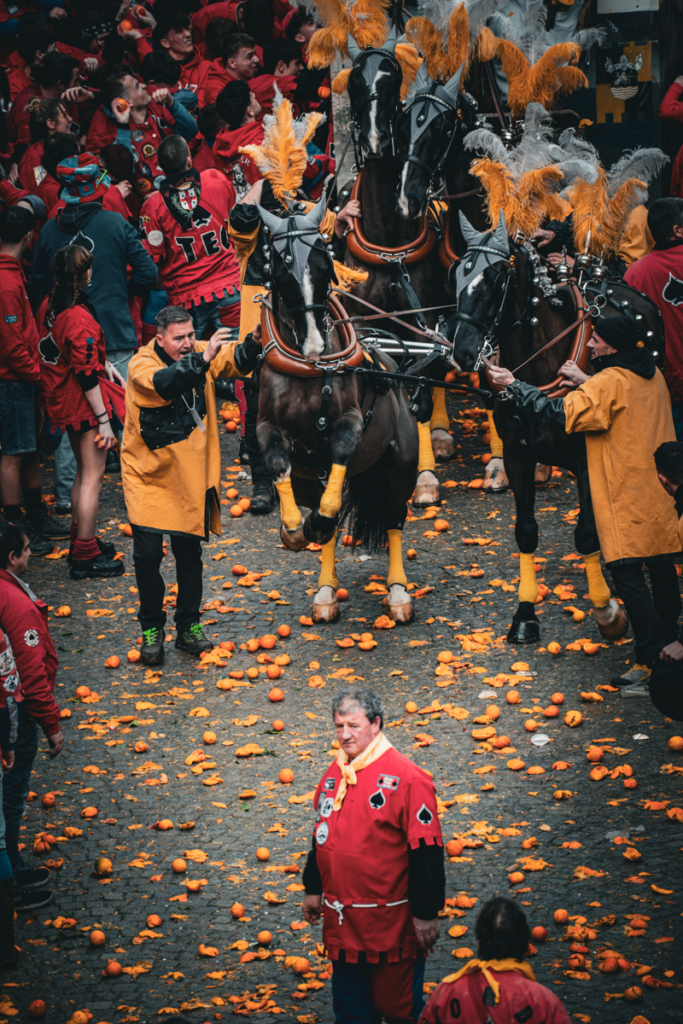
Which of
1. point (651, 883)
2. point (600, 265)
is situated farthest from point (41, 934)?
point (600, 265)

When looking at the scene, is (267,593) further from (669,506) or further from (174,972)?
(174,972)

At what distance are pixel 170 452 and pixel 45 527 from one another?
3.17 m

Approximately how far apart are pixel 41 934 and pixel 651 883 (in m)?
2.99

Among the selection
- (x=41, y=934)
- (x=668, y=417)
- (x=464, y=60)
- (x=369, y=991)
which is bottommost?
(x=41, y=934)

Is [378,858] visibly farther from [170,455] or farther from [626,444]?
[170,455]

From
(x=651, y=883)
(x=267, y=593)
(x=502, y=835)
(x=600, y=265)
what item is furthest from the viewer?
(x=267, y=593)

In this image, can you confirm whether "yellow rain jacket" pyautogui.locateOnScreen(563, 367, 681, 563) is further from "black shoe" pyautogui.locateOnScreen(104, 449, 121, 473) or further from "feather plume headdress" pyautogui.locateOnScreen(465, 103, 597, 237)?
"black shoe" pyautogui.locateOnScreen(104, 449, 121, 473)

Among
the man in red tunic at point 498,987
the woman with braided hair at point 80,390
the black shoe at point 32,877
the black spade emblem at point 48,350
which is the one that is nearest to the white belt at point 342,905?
the man in red tunic at point 498,987

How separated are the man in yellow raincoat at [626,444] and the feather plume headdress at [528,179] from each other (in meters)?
1.25

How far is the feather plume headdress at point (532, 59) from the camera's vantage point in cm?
1012

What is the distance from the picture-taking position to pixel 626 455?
23.5 ft

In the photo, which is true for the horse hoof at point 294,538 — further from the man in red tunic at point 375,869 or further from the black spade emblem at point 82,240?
the black spade emblem at point 82,240

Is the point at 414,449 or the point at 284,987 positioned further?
the point at 414,449

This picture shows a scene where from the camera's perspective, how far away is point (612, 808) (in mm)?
6430
